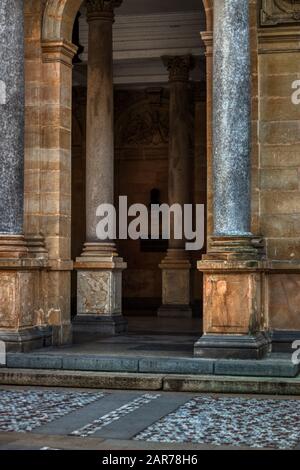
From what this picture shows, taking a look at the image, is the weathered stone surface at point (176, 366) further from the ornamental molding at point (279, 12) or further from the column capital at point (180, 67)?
the column capital at point (180, 67)

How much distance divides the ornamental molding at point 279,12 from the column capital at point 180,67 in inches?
369

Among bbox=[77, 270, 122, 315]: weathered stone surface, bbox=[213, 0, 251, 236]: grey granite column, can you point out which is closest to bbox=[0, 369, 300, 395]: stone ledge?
bbox=[213, 0, 251, 236]: grey granite column

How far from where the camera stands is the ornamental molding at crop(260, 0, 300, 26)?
13961mm

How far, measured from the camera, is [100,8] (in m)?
18.0

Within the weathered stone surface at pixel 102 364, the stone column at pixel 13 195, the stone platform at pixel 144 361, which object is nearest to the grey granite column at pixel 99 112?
the stone platform at pixel 144 361

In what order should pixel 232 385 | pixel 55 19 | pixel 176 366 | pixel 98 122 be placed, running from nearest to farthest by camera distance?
pixel 232 385
pixel 176 366
pixel 55 19
pixel 98 122

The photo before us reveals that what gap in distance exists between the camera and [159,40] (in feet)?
78.2

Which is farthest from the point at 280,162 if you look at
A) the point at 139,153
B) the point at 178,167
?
the point at 139,153

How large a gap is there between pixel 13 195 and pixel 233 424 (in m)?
5.95

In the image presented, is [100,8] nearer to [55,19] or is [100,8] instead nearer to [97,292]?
[55,19]
